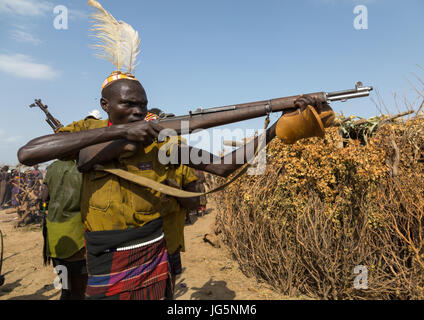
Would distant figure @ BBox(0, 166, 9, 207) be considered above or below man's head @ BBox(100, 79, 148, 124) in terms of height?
below

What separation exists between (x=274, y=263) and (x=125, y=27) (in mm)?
4407

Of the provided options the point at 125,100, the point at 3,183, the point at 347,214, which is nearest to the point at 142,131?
the point at 125,100

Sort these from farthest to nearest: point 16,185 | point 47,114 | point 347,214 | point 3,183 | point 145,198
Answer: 1. point 3,183
2. point 16,185
3. point 47,114
4. point 347,214
5. point 145,198

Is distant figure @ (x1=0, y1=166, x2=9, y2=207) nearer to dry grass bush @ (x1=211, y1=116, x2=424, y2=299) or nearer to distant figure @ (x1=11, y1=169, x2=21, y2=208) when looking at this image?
distant figure @ (x1=11, y1=169, x2=21, y2=208)

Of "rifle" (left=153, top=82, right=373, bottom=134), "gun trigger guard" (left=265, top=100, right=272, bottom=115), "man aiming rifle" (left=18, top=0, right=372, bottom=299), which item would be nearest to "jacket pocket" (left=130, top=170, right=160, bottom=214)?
"man aiming rifle" (left=18, top=0, right=372, bottom=299)

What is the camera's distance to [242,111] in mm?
2291

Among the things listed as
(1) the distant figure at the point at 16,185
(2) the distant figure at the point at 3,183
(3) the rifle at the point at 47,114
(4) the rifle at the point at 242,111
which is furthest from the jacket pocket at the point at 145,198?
(2) the distant figure at the point at 3,183

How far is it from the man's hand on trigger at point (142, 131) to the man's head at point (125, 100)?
0.16 metres

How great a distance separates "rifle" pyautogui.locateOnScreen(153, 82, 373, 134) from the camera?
2.23 metres

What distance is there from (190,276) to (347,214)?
3.73 metres

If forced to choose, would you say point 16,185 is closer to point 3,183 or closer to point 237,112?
point 3,183

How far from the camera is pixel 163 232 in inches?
89.9

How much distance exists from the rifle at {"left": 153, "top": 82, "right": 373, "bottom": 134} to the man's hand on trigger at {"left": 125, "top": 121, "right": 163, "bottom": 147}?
0.51ft

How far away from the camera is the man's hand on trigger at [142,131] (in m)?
2.02
